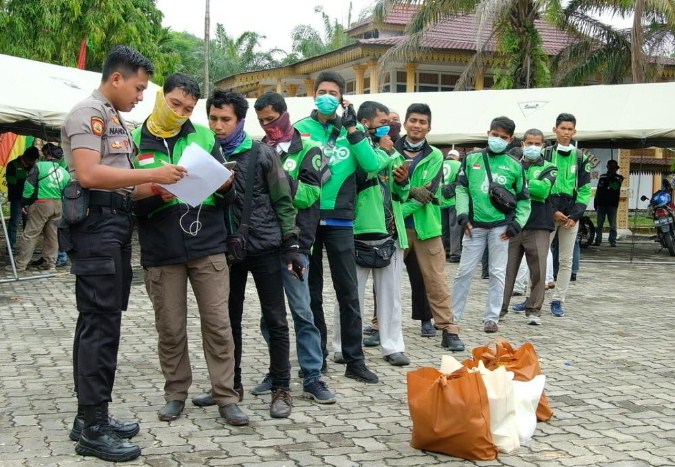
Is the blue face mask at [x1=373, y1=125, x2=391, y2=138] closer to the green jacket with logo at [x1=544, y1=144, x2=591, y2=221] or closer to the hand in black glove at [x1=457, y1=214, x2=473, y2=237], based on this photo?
the hand in black glove at [x1=457, y1=214, x2=473, y2=237]

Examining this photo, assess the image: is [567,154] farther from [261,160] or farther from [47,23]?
[47,23]

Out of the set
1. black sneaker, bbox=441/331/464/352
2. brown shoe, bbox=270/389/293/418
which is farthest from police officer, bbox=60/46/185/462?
black sneaker, bbox=441/331/464/352

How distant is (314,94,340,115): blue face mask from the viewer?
5680mm

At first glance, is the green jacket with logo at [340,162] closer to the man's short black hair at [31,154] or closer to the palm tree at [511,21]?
the man's short black hair at [31,154]

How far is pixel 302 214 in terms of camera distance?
548cm

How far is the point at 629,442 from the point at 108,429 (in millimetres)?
2675

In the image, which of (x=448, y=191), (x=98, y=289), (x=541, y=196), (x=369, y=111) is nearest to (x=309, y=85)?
(x=448, y=191)

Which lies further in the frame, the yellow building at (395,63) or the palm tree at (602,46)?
the yellow building at (395,63)

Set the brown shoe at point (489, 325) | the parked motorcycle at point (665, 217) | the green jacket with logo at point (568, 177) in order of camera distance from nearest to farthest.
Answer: the brown shoe at point (489, 325) < the green jacket with logo at point (568, 177) < the parked motorcycle at point (665, 217)

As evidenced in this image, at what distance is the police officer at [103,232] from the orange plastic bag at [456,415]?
142cm

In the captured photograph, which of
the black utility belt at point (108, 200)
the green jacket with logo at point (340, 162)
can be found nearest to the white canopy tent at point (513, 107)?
the green jacket with logo at point (340, 162)

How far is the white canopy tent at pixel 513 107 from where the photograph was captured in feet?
42.0

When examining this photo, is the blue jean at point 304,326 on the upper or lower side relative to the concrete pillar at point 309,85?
lower

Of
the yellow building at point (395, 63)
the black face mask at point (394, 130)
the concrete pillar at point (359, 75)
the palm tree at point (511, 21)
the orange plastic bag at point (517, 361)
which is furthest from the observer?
the concrete pillar at point (359, 75)
